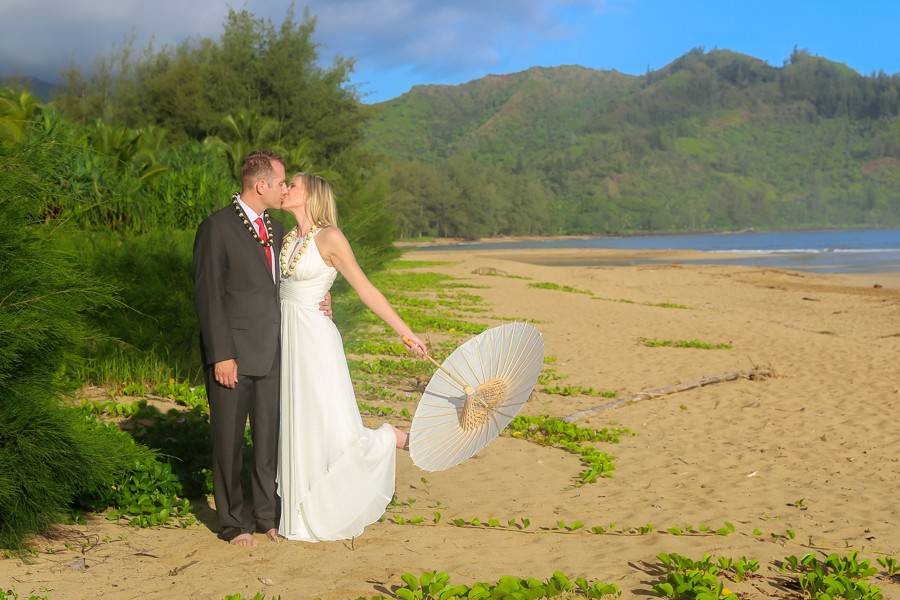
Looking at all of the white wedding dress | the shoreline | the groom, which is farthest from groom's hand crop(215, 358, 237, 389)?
the shoreline

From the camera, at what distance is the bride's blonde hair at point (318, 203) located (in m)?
4.82

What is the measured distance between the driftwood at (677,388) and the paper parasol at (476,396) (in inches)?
150

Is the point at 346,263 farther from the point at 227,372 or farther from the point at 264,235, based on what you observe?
the point at 227,372

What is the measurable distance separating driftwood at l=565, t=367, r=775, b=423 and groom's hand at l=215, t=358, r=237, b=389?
482 centimetres

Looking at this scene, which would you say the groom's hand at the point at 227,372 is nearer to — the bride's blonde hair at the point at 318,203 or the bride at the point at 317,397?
the bride at the point at 317,397

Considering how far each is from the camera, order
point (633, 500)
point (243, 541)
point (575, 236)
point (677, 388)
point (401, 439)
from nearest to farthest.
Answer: point (243, 541) < point (401, 439) < point (633, 500) < point (677, 388) < point (575, 236)

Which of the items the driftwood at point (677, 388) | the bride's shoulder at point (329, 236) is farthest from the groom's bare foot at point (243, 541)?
the driftwood at point (677, 388)

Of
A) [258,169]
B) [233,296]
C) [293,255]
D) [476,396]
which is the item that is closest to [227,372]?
[233,296]

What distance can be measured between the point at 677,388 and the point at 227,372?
290 inches

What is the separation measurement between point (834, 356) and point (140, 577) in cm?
1255

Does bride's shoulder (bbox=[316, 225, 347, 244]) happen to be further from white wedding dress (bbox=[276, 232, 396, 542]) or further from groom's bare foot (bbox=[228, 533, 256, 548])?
groom's bare foot (bbox=[228, 533, 256, 548])

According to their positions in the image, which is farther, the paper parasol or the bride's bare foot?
the bride's bare foot

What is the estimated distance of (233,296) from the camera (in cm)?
466

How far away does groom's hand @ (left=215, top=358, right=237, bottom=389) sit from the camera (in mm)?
4555
